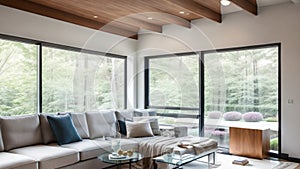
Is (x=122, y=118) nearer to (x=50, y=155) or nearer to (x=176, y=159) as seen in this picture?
(x=176, y=159)

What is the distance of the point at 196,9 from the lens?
15.9 feet

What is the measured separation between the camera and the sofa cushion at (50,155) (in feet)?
11.0

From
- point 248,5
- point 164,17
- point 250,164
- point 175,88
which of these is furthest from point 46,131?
point 248,5

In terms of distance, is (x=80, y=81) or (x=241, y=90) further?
(x=80, y=81)

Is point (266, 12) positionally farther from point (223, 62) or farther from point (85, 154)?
point (85, 154)

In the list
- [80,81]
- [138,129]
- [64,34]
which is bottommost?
[138,129]

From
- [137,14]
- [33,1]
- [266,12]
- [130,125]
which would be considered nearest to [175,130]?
[130,125]

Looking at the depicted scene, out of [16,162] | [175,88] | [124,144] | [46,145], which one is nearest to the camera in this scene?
[16,162]

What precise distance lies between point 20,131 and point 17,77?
1.29 metres

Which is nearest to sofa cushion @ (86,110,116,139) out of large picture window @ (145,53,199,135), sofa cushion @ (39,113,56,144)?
sofa cushion @ (39,113,56,144)

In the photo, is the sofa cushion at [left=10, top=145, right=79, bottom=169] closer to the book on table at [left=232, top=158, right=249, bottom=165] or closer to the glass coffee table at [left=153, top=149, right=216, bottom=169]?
the glass coffee table at [left=153, top=149, right=216, bottom=169]

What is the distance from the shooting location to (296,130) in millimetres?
4770

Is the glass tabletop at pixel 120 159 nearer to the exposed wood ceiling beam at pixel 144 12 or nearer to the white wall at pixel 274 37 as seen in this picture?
the exposed wood ceiling beam at pixel 144 12

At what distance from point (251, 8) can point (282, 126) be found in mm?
2200
